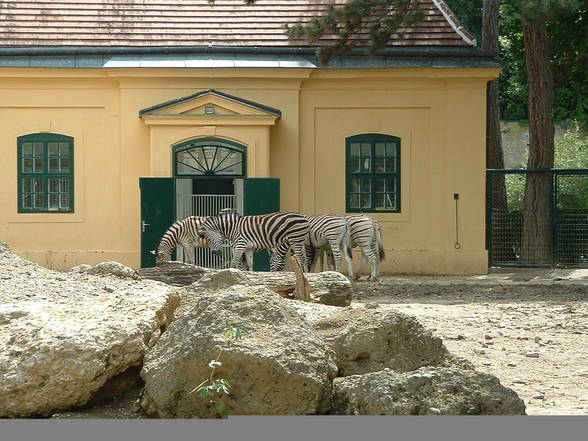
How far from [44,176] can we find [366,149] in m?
6.43

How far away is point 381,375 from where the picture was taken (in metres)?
7.85

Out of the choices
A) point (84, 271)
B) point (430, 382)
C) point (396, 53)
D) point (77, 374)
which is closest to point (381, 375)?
point (430, 382)

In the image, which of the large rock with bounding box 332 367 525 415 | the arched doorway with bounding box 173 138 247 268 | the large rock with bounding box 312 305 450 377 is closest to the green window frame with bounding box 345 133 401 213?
the arched doorway with bounding box 173 138 247 268

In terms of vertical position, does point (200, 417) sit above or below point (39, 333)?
below

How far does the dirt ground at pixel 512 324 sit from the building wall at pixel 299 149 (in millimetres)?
1468

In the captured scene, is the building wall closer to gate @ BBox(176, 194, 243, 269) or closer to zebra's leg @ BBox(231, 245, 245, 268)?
gate @ BBox(176, 194, 243, 269)

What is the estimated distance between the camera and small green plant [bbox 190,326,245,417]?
781 cm

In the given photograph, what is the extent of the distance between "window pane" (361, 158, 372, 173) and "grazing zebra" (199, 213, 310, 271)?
8.65 ft

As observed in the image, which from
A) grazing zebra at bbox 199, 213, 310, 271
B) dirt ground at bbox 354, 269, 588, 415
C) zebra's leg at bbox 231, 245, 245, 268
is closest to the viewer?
dirt ground at bbox 354, 269, 588, 415

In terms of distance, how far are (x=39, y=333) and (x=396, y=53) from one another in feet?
52.4

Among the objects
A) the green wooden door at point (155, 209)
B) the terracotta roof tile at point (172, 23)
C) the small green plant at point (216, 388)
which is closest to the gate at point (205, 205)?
the green wooden door at point (155, 209)

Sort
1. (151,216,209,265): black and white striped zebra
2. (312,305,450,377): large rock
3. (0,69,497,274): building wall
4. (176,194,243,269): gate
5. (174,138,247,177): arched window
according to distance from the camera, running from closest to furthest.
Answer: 1. (312,305,450,377): large rock
2. (151,216,209,265): black and white striped zebra
3. (174,138,247,177): arched window
4. (176,194,243,269): gate
5. (0,69,497,274): building wall

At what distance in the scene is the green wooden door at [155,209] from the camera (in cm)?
2295

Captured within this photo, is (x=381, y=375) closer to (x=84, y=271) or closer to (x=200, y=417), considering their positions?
(x=200, y=417)
